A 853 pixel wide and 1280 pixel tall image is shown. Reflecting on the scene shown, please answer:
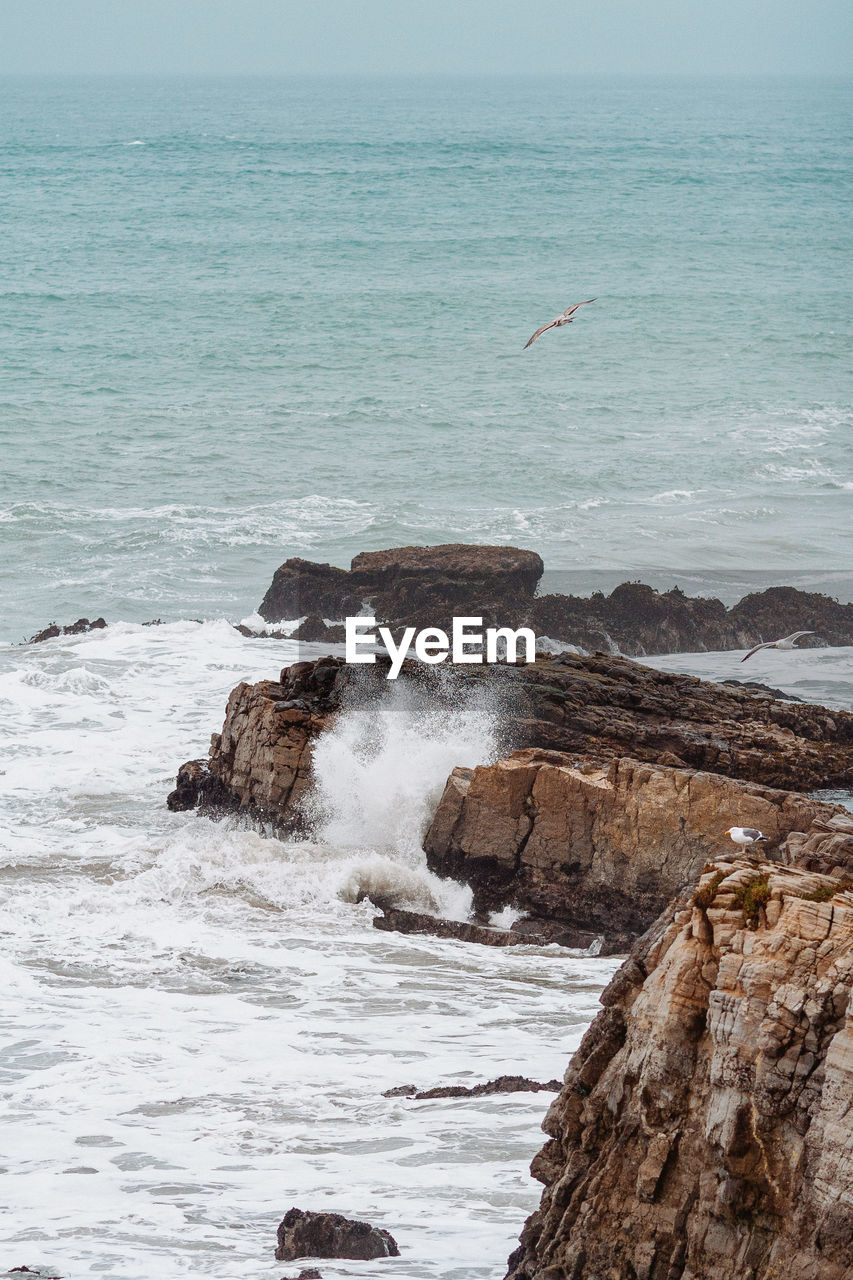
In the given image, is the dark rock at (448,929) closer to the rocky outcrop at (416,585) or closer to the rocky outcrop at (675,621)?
the rocky outcrop at (416,585)

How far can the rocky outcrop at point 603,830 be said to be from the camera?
485 inches

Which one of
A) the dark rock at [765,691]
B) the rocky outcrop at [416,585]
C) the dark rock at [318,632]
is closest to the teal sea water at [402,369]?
the rocky outcrop at [416,585]

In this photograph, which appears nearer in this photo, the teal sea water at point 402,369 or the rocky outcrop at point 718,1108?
the rocky outcrop at point 718,1108

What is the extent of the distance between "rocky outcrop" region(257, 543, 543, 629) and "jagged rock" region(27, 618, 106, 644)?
260 centimetres

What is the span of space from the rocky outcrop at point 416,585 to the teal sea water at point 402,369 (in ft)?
5.88

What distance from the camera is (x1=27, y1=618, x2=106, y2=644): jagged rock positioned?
70.4 ft

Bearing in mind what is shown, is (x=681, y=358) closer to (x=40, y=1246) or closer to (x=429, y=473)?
(x=429, y=473)

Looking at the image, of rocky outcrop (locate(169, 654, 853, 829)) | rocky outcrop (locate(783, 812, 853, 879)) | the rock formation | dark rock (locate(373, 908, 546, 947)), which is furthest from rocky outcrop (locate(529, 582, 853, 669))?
rocky outcrop (locate(783, 812, 853, 879))

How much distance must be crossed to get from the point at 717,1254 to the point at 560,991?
5161mm

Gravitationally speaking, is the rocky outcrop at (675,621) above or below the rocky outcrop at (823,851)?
below

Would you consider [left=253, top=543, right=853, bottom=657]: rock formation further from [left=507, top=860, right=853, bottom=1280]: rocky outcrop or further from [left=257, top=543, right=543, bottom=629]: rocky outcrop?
[left=507, top=860, right=853, bottom=1280]: rocky outcrop

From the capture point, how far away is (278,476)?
31453 millimetres

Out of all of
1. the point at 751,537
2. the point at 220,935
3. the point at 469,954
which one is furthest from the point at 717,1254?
the point at 751,537

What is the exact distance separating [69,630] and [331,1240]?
15.4 m
